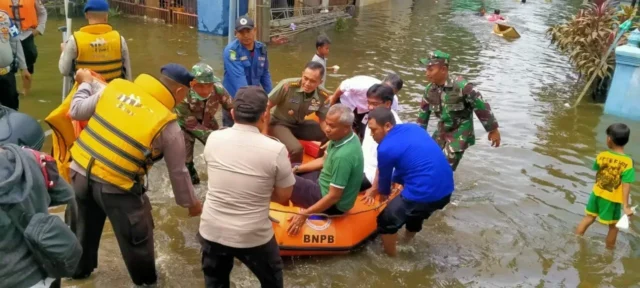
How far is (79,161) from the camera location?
11.3ft

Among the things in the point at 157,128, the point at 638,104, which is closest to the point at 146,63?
the point at 157,128

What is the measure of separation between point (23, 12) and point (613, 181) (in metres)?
7.35

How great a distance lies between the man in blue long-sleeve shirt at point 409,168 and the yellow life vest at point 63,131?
2.17 metres

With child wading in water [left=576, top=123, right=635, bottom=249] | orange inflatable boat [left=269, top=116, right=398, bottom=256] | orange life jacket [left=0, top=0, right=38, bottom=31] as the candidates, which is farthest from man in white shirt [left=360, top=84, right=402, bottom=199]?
orange life jacket [left=0, top=0, right=38, bottom=31]

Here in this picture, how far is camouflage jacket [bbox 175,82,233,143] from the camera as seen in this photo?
5.46m

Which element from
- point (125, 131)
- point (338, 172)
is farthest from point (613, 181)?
point (125, 131)

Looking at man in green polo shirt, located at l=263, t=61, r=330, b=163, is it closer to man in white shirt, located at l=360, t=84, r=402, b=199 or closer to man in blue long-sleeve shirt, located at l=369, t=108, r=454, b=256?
man in white shirt, located at l=360, t=84, r=402, b=199

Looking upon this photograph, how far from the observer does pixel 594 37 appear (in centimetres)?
1008

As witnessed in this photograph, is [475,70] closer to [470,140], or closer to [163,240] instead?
[470,140]

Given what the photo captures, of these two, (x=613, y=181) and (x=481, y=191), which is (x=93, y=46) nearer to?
(x=481, y=191)

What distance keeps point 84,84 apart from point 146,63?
7562mm

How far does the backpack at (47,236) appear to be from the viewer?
2.19 m

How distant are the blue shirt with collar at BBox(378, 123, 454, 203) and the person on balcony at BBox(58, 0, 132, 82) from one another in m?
2.68

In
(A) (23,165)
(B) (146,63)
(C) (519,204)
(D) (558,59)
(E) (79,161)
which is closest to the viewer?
(A) (23,165)
